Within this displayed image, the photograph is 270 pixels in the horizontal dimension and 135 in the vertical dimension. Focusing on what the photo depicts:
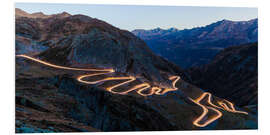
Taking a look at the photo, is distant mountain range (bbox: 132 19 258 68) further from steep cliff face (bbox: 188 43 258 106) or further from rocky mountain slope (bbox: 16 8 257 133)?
rocky mountain slope (bbox: 16 8 257 133)

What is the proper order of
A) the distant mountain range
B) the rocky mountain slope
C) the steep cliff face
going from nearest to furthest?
the rocky mountain slope, the steep cliff face, the distant mountain range

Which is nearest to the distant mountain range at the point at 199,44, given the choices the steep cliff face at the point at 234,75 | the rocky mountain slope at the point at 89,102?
the steep cliff face at the point at 234,75

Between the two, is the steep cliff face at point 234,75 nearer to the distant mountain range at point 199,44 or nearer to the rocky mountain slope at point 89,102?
the rocky mountain slope at point 89,102

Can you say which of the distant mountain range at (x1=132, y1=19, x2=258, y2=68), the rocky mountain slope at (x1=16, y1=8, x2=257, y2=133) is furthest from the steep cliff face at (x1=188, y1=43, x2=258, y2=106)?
the distant mountain range at (x1=132, y1=19, x2=258, y2=68)

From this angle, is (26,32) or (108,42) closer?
(108,42)

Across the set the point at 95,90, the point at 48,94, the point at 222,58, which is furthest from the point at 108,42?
the point at 222,58

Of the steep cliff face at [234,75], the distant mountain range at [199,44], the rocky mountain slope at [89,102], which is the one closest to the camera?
the rocky mountain slope at [89,102]

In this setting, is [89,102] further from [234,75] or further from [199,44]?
[199,44]

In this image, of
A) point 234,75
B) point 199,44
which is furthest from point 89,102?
point 199,44

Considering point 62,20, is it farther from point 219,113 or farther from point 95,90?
point 219,113
